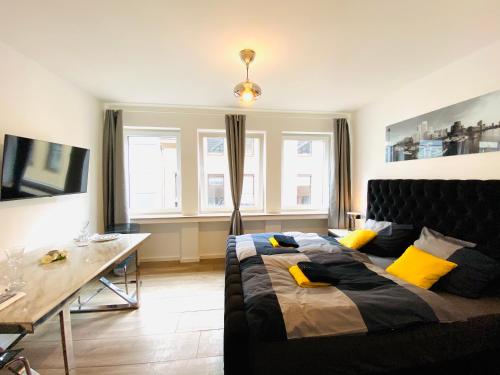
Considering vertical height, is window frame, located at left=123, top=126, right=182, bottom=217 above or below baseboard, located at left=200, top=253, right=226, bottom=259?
above

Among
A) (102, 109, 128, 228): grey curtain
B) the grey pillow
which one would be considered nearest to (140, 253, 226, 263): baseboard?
(102, 109, 128, 228): grey curtain

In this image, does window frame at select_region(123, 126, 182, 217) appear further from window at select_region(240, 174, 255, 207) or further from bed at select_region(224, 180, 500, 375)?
bed at select_region(224, 180, 500, 375)

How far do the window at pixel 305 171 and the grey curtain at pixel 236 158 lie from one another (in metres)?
0.79

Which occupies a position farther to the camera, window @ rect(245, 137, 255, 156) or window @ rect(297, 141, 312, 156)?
window @ rect(297, 141, 312, 156)

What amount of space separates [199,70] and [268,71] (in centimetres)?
71

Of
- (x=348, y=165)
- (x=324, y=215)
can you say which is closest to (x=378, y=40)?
(x=348, y=165)

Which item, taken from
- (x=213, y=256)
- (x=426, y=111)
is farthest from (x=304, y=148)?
(x=213, y=256)

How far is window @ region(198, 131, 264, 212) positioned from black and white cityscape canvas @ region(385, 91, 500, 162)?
198 cm

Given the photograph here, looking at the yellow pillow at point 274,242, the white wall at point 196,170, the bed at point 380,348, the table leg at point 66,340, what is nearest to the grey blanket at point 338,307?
the bed at point 380,348

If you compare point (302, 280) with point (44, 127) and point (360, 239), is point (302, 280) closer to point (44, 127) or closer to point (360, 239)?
point (360, 239)

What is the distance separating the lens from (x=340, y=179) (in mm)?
3744

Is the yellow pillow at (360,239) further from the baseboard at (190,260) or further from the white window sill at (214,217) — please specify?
the baseboard at (190,260)

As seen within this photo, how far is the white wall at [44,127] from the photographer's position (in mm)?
1930

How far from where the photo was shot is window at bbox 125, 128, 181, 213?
3.64 metres
